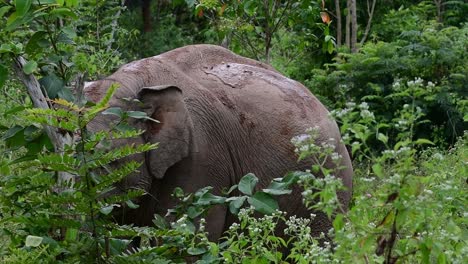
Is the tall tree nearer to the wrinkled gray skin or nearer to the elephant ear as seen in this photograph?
the wrinkled gray skin

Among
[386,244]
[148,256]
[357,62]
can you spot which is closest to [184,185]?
[148,256]

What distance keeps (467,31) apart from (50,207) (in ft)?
34.5

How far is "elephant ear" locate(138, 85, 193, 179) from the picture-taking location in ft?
20.5

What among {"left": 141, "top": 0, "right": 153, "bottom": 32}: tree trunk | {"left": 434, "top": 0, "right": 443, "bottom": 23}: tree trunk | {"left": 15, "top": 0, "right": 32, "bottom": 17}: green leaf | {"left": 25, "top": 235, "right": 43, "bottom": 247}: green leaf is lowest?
{"left": 141, "top": 0, "right": 153, "bottom": 32}: tree trunk

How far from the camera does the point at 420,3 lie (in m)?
15.9

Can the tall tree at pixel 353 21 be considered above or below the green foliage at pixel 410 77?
above

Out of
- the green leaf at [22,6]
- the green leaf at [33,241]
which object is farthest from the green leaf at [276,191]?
the green leaf at [22,6]

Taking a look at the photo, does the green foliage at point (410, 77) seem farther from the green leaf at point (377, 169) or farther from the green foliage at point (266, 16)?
the green leaf at point (377, 169)

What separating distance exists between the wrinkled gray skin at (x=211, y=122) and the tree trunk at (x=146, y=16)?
40.1 ft

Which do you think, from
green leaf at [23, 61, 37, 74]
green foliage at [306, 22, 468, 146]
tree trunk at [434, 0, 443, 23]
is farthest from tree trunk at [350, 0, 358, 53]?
green leaf at [23, 61, 37, 74]

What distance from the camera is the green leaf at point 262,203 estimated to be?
4027 mm

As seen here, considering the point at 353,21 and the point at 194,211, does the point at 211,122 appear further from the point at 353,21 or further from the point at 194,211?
the point at 353,21

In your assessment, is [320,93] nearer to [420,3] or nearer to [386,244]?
[420,3]

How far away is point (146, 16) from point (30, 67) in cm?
1584
